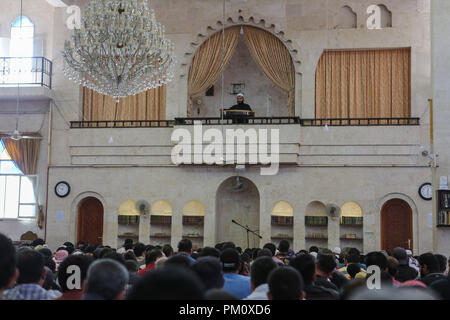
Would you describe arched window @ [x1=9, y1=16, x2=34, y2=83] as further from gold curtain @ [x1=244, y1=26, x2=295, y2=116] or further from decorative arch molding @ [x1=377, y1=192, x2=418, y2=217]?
decorative arch molding @ [x1=377, y1=192, x2=418, y2=217]

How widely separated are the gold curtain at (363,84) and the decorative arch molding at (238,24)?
0.83 metres

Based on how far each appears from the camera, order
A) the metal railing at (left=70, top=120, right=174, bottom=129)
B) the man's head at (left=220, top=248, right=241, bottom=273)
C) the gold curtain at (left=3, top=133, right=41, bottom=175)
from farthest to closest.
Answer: the gold curtain at (left=3, top=133, right=41, bottom=175) → the metal railing at (left=70, top=120, right=174, bottom=129) → the man's head at (left=220, top=248, right=241, bottom=273)

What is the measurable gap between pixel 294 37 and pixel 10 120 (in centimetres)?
813

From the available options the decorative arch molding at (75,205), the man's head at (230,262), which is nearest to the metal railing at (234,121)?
the decorative arch molding at (75,205)

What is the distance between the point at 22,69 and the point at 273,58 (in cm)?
694

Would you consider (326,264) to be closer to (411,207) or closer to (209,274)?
(209,274)

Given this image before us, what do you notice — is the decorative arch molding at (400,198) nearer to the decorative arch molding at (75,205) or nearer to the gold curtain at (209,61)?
the gold curtain at (209,61)

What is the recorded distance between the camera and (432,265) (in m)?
5.97

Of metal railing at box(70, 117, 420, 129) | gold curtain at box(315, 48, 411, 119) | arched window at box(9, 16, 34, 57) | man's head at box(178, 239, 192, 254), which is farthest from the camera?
arched window at box(9, 16, 34, 57)

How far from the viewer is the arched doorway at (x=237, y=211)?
15.3 metres

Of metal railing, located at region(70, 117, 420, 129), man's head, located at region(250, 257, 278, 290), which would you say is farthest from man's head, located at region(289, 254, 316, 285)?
metal railing, located at region(70, 117, 420, 129)

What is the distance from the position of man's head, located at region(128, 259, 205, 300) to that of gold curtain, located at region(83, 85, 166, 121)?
45.3 ft

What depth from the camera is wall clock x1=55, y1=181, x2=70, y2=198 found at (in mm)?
15273

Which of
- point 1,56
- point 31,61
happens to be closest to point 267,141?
point 31,61
